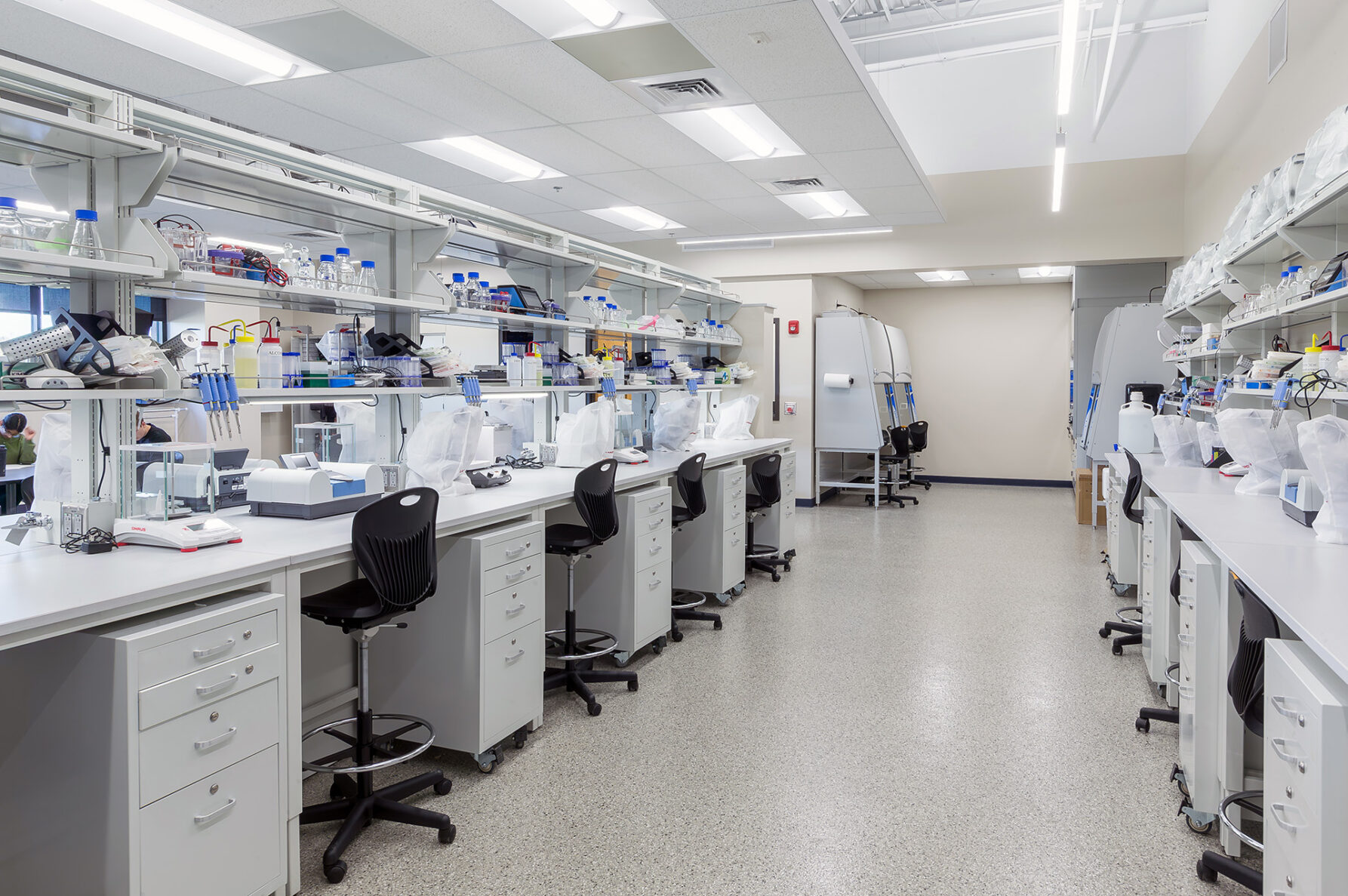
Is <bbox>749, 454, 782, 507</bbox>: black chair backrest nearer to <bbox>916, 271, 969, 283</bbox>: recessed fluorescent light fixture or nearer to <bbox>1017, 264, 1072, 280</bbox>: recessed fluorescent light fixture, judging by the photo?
<bbox>916, 271, 969, 283</bbox>: recessed fluorescent light fixture

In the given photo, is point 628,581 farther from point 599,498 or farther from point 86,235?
point 86,235

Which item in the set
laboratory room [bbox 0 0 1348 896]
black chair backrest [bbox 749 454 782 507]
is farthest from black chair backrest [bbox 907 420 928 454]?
black chair backrest [bbox 749 454 782 507]

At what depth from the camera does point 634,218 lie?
7.64 meters

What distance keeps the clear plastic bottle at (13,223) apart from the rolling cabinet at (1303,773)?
2.87 metres

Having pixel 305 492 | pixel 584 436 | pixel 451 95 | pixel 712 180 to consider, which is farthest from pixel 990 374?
pixel 305 492

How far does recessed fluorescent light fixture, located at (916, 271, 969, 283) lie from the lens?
9297mm

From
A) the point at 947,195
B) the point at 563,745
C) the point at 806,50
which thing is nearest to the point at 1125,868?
the point at 563,745

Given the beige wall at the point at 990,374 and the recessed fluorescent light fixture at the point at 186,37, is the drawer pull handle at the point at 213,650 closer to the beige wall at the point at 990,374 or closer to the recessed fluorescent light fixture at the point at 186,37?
the recessed fluorescent light fixture at the point at 186,37

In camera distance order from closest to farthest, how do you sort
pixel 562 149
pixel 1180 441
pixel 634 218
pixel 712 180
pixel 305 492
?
pixel 305 492 → pixel 1180 441 → pixel 562 149 → pixel 712 180 → pixel 634 218

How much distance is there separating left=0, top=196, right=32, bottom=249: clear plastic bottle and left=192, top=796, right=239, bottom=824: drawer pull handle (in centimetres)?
140

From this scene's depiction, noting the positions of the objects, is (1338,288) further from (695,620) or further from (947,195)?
(947,195)

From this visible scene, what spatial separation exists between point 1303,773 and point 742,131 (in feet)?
14.7

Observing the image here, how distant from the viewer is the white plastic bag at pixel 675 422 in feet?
17.7

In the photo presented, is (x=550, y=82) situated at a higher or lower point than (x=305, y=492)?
higher
